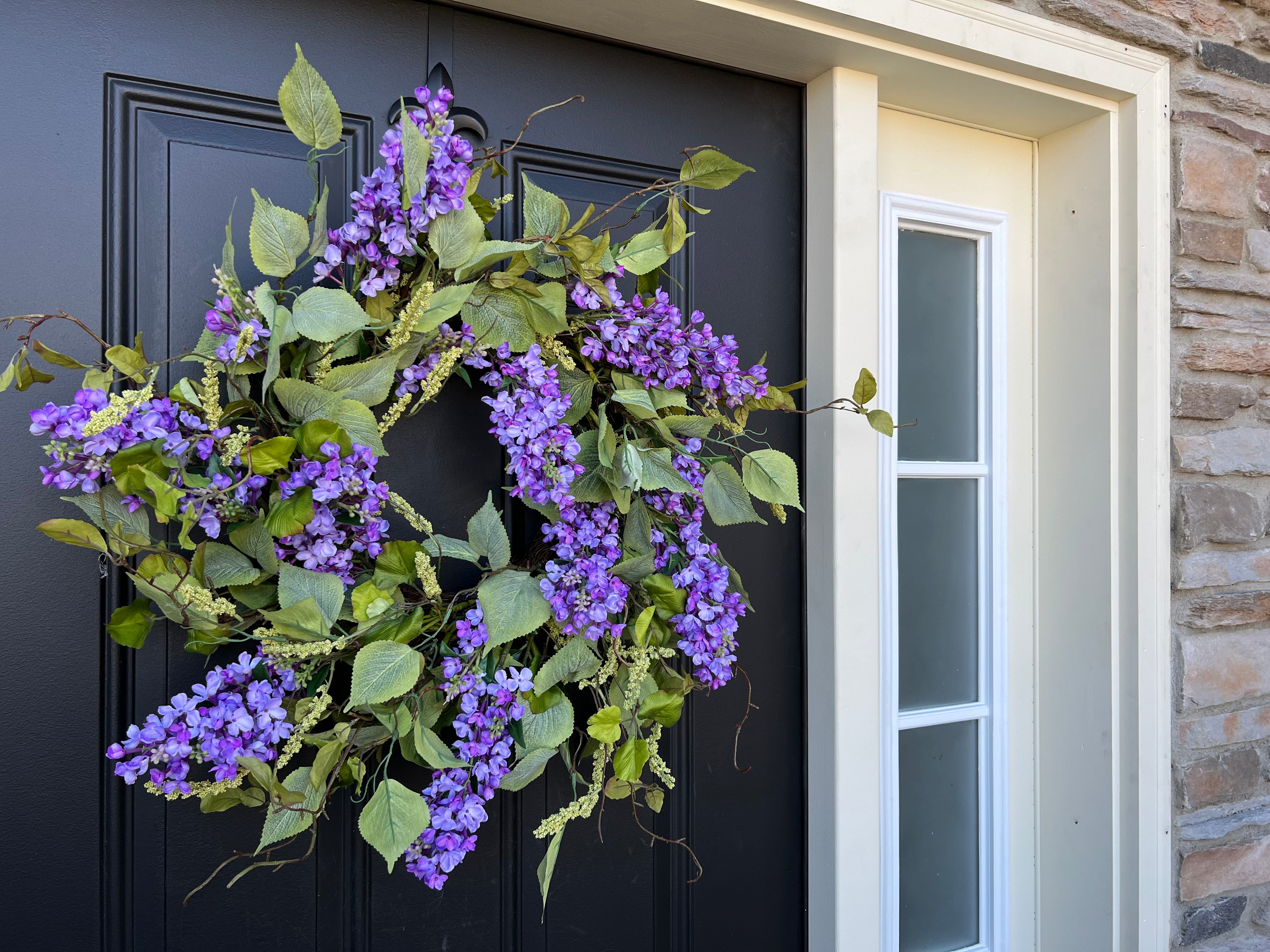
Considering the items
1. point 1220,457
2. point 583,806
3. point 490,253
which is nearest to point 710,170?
point 490,253

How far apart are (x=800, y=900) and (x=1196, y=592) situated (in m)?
0.84

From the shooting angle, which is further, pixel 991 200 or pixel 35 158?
pixel 991 200

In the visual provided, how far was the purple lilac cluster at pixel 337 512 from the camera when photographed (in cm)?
76

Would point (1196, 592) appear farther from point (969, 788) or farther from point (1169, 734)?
point (969, 788)

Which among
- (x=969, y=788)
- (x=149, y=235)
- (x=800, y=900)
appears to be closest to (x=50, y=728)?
(x=149, y=235)

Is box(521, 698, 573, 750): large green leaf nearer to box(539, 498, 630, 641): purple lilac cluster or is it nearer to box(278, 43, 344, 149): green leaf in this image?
box(539, 498, 630, 641): purple lilac cluster

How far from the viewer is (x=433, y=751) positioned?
809mm

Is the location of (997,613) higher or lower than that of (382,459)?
lower

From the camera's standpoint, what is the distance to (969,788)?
145 cm

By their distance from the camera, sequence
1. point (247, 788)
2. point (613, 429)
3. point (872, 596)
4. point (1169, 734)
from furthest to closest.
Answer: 1. point (1169, 734)
2. point (872, 596)
3. point (613, 429)
4. point (247, 788)

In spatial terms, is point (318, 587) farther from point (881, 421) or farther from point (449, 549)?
point (881, 421)

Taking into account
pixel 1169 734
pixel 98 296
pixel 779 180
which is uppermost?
pixel 779 180

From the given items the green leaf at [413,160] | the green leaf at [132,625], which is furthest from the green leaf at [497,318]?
the green leaf at [132,625]

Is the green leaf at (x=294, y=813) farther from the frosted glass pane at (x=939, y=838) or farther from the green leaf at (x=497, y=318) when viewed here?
the frosted glass pane at (x=939, y=838)
